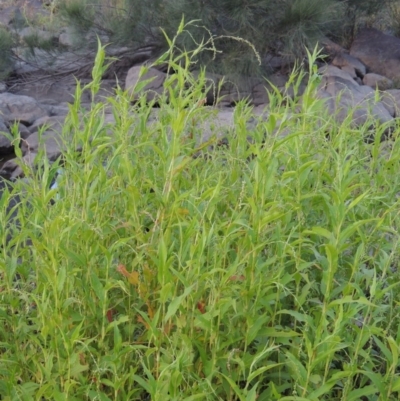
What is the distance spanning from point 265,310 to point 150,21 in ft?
18.8

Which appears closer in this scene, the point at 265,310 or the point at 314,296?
the point at 265,310

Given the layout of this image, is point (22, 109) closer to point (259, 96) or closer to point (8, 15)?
point (259, 96)

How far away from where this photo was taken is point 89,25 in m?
7.13

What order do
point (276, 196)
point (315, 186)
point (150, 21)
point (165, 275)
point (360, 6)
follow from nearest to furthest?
1. point (165, 275)
2. point (276, 196)
3. point (315, 186)
4. point (150, 21)
5. point (360, 6)

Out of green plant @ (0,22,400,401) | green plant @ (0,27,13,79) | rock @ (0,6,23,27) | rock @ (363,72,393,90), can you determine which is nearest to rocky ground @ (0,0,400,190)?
rock @ (363,72,393,90)

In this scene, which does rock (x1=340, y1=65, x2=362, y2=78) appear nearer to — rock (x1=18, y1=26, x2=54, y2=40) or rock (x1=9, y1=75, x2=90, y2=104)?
rock (x1=9, y1=75, x2=90, y2=104)

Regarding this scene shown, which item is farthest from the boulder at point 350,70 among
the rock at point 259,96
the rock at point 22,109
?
the rock at point 22,109

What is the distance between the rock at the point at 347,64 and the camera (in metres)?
7.10

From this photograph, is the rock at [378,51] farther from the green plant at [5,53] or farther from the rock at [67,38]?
the green plant at [5,53]

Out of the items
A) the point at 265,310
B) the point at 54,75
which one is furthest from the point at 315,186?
the point at 54,75

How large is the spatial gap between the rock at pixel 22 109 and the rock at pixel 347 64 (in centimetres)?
310

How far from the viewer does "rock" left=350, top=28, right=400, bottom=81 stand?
24.2 feet

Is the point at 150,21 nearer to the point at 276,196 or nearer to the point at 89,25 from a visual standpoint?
the point at 89,25

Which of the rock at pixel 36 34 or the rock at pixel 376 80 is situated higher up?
the rock at pixel 376 80
